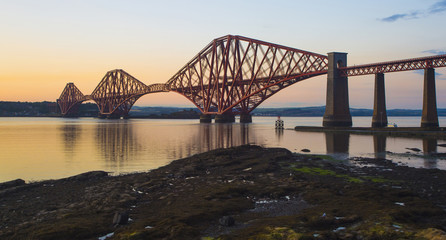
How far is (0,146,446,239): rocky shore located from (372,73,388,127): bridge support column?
4234cm

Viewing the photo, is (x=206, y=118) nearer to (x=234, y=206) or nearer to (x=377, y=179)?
(x=377, y=179)

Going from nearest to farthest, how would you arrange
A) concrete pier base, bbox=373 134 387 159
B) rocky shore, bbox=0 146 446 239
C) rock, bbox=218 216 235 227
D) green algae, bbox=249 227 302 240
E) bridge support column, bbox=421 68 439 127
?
green algae, bbox=249 227 302 240, rocky shore, bbox=0 146 446 239, rock, bbox=218 216 235 227, concrete pier base, bbox=373 134 387 159, bridge support column, bbox=421 68 439 127

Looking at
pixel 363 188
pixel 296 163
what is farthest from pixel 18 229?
pixel 296 163

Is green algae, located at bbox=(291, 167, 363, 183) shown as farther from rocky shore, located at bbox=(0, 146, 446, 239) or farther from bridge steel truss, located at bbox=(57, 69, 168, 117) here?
bridge steel truss, located at bbox=(57, 69, 168, 117)

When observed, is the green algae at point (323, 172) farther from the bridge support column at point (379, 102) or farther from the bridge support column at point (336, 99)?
the bridge support column at point (336, 99)

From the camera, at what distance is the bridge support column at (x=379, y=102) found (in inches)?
2271

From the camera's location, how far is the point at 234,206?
36.6 feet

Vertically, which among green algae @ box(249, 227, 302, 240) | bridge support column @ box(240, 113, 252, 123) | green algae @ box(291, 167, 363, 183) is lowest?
green algae @ box(291, 167, 363, 183)

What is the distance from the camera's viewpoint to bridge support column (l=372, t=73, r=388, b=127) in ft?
189

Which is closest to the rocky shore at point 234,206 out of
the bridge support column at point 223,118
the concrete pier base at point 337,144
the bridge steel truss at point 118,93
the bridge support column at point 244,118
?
the concrete pier base at point 337,144

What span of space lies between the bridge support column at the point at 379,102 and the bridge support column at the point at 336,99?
20.7ft

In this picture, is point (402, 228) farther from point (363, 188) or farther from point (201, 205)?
point (201, 205)

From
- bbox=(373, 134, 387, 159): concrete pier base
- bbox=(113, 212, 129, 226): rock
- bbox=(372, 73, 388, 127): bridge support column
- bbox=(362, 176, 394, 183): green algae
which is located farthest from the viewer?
bbox=(372, 73, 388, 127): bridge support column

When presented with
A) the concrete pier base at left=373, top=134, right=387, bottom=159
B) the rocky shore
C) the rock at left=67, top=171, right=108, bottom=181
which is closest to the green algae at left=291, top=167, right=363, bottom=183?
the rocky shore
